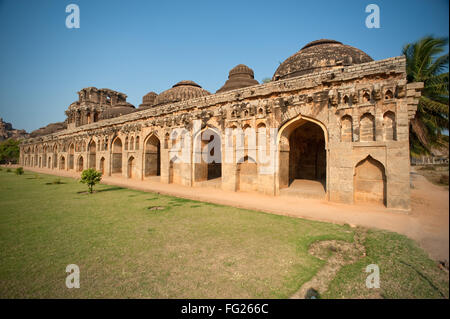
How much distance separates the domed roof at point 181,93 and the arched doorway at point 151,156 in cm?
503

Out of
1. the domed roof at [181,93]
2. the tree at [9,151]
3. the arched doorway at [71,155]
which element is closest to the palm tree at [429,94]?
the domed roof at [181,93]

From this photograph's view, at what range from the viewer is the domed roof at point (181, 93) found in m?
19.9

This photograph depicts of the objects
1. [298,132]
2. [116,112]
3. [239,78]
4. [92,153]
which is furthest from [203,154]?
[116,112]

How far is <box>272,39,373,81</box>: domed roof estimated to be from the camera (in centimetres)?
1171

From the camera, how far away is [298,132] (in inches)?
556

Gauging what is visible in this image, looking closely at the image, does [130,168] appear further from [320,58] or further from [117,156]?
[320,58]

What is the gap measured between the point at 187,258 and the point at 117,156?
19.2m

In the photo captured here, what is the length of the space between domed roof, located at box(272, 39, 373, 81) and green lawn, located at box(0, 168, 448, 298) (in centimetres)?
986

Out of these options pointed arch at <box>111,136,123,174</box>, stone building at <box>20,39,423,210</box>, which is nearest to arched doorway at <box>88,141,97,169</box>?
stone building at <box>20,39,423,210</box>

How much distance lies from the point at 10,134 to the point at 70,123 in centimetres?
4250

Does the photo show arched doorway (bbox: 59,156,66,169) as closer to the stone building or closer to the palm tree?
the stone building

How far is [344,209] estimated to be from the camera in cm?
735

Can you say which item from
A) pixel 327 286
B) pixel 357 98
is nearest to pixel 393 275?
pixel 327 286
